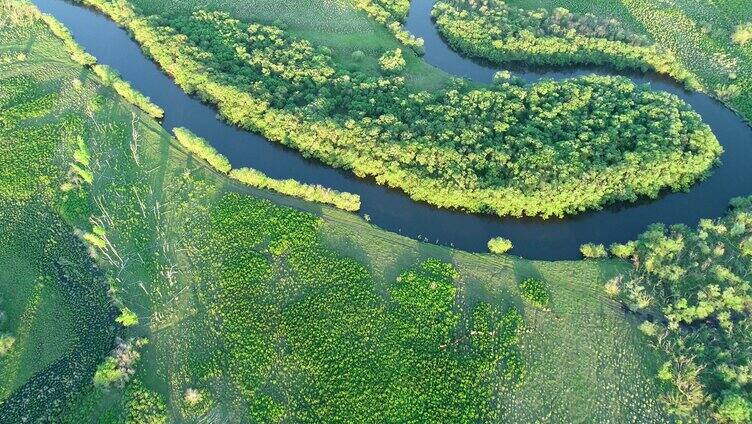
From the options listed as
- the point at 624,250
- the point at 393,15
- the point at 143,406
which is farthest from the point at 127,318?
the point at 393,15

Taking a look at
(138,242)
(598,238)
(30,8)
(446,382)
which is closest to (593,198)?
(598,238)

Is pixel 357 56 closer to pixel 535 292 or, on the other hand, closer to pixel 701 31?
pixel 535 292

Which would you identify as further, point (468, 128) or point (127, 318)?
point (468, 128)

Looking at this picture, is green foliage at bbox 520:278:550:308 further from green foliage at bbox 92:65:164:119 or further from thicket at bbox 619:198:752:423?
green foliage at bbox 92:65:164:119

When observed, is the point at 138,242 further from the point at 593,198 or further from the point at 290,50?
the point at 593,198

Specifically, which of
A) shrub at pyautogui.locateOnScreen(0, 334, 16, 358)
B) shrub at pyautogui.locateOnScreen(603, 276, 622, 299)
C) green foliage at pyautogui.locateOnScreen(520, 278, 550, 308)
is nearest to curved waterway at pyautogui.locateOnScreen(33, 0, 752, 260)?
green foliage at pyautogui.locateOnScreen(520, 278, 550, 308)

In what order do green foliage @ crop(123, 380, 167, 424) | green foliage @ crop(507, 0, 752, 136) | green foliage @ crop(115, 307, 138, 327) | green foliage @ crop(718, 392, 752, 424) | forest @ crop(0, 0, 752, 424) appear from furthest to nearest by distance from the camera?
green foliage @ crop(507, 0, 752, 136)
green foliage @ crop(115, 307, 138, 327)
forest @ crop(0, 0, 752, 424)
green foliage @ crop(123, 380, 167, 424)
green foliage @ crop(718, 392, 752, 424)
